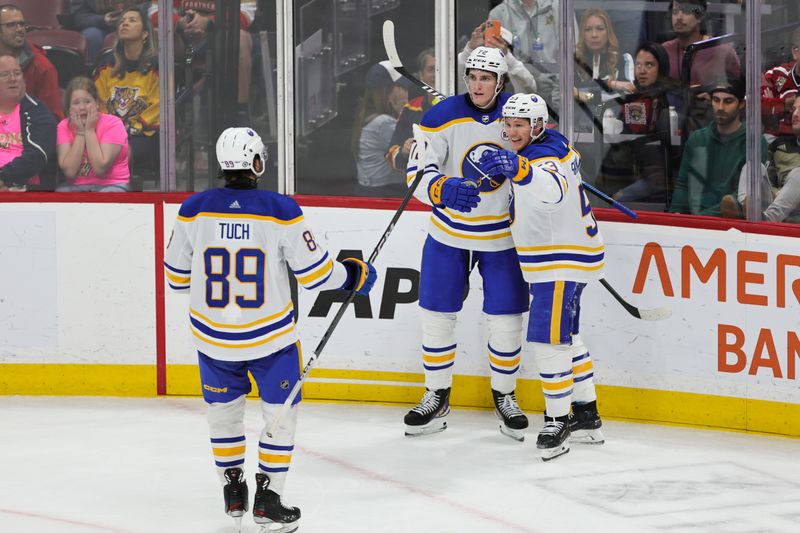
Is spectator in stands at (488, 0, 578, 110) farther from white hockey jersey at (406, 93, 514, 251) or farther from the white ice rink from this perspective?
the white ice rink

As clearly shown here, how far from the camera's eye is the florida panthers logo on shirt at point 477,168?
178 inches

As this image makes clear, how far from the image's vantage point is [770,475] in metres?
4.08

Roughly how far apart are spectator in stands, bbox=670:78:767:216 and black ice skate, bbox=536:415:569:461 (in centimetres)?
103

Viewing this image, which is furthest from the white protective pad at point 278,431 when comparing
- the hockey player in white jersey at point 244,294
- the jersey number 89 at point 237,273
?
the jersey number 89 at point 237,273

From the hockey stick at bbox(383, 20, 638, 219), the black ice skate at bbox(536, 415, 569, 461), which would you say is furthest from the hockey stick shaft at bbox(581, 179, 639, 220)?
the black ice skate at bbox(536, 415, 569, 461)

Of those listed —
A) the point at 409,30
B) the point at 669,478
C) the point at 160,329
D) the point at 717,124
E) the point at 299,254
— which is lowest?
the point at 669,478

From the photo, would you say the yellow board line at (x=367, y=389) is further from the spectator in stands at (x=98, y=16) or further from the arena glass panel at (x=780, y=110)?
the spectator in stands at (x=98, y=16)

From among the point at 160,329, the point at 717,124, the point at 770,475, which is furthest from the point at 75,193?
the point at 770,475

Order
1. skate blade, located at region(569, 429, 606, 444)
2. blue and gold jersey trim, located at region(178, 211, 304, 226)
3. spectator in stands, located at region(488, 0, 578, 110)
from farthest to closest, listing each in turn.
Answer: spectator in stands, located at region(488, 0, 578, 110) → skate blade, located at region(569, 429, 606, 444) → blue and gold jersey trim, located at region(178, 211, 304, 226)

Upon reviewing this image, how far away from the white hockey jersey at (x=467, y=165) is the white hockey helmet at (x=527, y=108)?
27 centimetres

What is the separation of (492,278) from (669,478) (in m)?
0.99

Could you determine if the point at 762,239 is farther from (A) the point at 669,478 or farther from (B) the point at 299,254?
(B) the point at 299,254

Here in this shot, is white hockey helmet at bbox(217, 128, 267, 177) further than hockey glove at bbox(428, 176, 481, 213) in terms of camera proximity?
No

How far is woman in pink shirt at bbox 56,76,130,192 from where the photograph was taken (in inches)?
212
